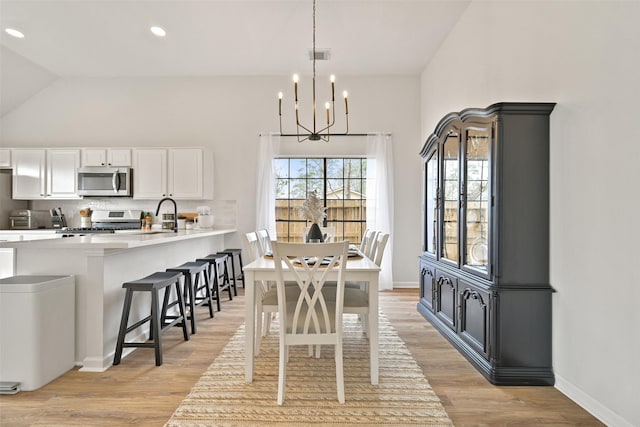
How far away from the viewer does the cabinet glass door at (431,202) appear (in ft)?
12.2

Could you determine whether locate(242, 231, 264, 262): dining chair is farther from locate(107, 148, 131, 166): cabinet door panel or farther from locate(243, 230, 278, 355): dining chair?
locate(107, 148, 131, 166): cabinet door panel

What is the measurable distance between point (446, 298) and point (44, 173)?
573 cm

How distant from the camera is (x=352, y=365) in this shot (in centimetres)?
261

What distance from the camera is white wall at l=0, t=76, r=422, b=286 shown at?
5.51m

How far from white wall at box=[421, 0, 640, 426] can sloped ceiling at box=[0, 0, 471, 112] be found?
1.70m

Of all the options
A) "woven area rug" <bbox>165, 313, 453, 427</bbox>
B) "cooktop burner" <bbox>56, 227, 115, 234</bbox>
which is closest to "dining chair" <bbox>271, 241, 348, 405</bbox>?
"woven area rug" <bbox>165, 313, 453, 427</bbox>

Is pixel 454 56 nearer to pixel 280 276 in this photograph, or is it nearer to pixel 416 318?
pixel 416 318

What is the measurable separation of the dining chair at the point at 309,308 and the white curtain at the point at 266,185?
3.22 metres

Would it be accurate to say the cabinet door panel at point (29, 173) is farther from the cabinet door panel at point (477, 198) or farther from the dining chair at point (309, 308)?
the cabinet door panel at point (477, 198)

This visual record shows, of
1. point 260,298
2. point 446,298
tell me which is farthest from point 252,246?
→ point 446,298

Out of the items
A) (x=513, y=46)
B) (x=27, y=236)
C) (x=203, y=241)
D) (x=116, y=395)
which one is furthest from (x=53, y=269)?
(x=513, y=46)

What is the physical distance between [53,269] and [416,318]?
330 cm

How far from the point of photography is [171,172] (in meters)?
5.27

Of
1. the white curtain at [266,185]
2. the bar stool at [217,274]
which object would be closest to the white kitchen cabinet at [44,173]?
the bar stool at [217,274]
